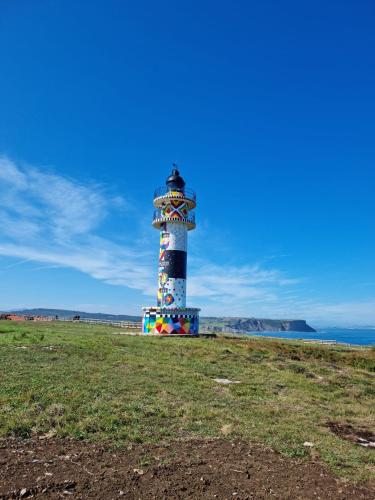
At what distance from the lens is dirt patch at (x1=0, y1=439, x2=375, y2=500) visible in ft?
20.2

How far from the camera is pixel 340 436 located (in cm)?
971

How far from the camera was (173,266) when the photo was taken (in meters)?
35.5

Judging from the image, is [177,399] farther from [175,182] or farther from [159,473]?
[175,182]

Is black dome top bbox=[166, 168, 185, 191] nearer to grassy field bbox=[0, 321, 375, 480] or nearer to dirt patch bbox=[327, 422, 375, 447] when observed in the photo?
grassy field bbox=[0, 321, 375, 480]

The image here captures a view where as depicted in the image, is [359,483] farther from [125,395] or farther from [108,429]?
[125,395]

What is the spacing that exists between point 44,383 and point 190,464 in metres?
6.48

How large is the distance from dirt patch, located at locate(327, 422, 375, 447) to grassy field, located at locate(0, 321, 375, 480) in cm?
27

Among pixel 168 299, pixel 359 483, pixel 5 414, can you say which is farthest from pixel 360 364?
pixel 5 414

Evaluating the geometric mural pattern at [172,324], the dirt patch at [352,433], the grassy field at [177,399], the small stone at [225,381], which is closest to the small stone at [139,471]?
the grassy field at [177,399]

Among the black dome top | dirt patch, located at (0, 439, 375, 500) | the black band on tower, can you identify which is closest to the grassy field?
dirt patch, located at (0, 439, 375, 500)

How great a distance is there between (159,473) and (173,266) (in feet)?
94.5

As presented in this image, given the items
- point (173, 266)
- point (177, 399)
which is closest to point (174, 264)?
point (173, 266)

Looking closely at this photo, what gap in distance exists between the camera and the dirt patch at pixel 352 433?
962cm

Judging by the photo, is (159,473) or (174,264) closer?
(159,473)
